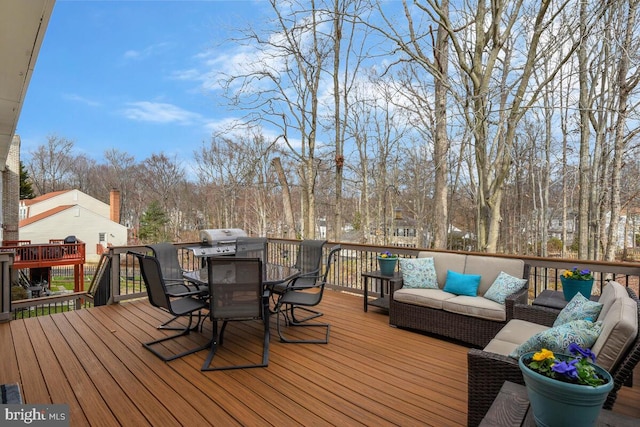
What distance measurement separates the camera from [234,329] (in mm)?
3865

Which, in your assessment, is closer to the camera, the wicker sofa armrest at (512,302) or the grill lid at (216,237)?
the wicker sofa armrest at (512,302)

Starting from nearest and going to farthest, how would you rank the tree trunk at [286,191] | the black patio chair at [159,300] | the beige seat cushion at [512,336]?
1. the beige seat cushion at [512,336]
2. the black patio chair at [159,300]
3. the tree trunk at [286,191]

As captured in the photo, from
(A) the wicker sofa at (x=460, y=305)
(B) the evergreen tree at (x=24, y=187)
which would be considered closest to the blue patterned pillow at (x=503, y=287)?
(A) the wicker sofa at (x=460, y=305)

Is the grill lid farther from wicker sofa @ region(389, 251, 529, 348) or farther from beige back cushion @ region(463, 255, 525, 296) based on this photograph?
beige back cushion @ region(463, 255, 525, 296)

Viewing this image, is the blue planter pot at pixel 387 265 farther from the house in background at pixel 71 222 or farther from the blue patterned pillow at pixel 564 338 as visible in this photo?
the house in background at pixel 71 222

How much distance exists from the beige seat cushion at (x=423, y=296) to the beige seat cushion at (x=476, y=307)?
3.2 inches

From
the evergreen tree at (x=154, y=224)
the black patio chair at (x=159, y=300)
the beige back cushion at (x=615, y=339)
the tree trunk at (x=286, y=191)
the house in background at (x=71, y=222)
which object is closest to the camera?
the beige back cushion at (x=615, y=339)

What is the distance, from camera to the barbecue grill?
17.1ft

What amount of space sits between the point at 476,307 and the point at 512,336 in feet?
2.39

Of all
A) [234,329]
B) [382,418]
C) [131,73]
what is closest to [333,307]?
[234,329]

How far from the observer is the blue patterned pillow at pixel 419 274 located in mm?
3973

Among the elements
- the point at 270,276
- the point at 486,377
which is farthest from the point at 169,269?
the point at 486,377

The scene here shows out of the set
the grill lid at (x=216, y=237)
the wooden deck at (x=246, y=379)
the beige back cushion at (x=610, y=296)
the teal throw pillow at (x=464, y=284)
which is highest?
the grill lid at (x=216, y=237)

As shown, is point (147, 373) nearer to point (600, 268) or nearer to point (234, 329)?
point (234, 329)
